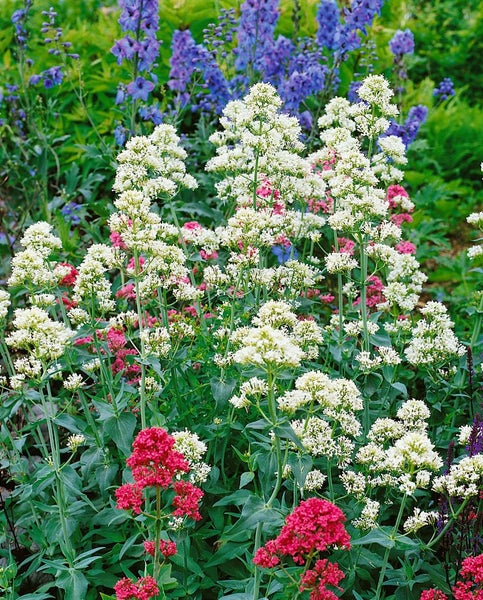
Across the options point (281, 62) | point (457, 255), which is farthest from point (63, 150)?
point (457, 255)

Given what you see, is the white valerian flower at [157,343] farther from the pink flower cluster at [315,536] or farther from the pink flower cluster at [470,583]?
the pink flower cluster at [470,583]

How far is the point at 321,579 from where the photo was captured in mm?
2342

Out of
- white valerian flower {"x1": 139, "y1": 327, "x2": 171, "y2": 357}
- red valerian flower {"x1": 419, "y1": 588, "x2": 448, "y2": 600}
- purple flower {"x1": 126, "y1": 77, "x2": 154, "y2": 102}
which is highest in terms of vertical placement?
purple flower {"x1": 126, "y1": 77, "x2": 154, "y2": 102}

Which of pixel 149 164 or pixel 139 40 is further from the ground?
pixel 139 40

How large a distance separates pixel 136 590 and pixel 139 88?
12.3ft

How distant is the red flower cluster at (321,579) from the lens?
92.1 inches

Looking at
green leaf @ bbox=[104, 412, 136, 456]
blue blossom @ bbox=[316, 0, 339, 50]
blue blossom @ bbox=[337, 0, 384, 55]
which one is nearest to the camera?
green leaf @ bbox=[104, 412, 136, 456]

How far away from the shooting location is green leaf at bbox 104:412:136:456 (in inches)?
126

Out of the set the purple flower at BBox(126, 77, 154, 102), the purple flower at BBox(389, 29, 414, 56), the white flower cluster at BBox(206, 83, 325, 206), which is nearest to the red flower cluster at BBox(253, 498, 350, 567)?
the white flower cluster at BBox(206, 83, 325, 206)

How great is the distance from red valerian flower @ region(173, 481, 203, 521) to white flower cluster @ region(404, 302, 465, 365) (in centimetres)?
139

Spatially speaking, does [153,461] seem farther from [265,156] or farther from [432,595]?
[265,156]

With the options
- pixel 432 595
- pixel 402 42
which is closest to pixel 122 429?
pixel 432 595

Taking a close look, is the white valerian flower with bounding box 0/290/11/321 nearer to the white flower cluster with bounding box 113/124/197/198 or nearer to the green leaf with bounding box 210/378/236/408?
the white flower cluster with bounding box 113/124/197/198

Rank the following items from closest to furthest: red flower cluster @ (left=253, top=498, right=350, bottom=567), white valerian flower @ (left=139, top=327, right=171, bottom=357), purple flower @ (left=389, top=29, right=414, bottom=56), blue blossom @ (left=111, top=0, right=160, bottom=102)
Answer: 1. red flower cluster @ (left=253, top=498, right=350, bottom=567)
2. white valerian flower @ (left=139, top=327, right=171, bottom=357)
3. blue blossom @ (left=111, top=0, right=160, bottom=102)
4. purple flower @ (left=389, top=29, right=414, bottom=56)
